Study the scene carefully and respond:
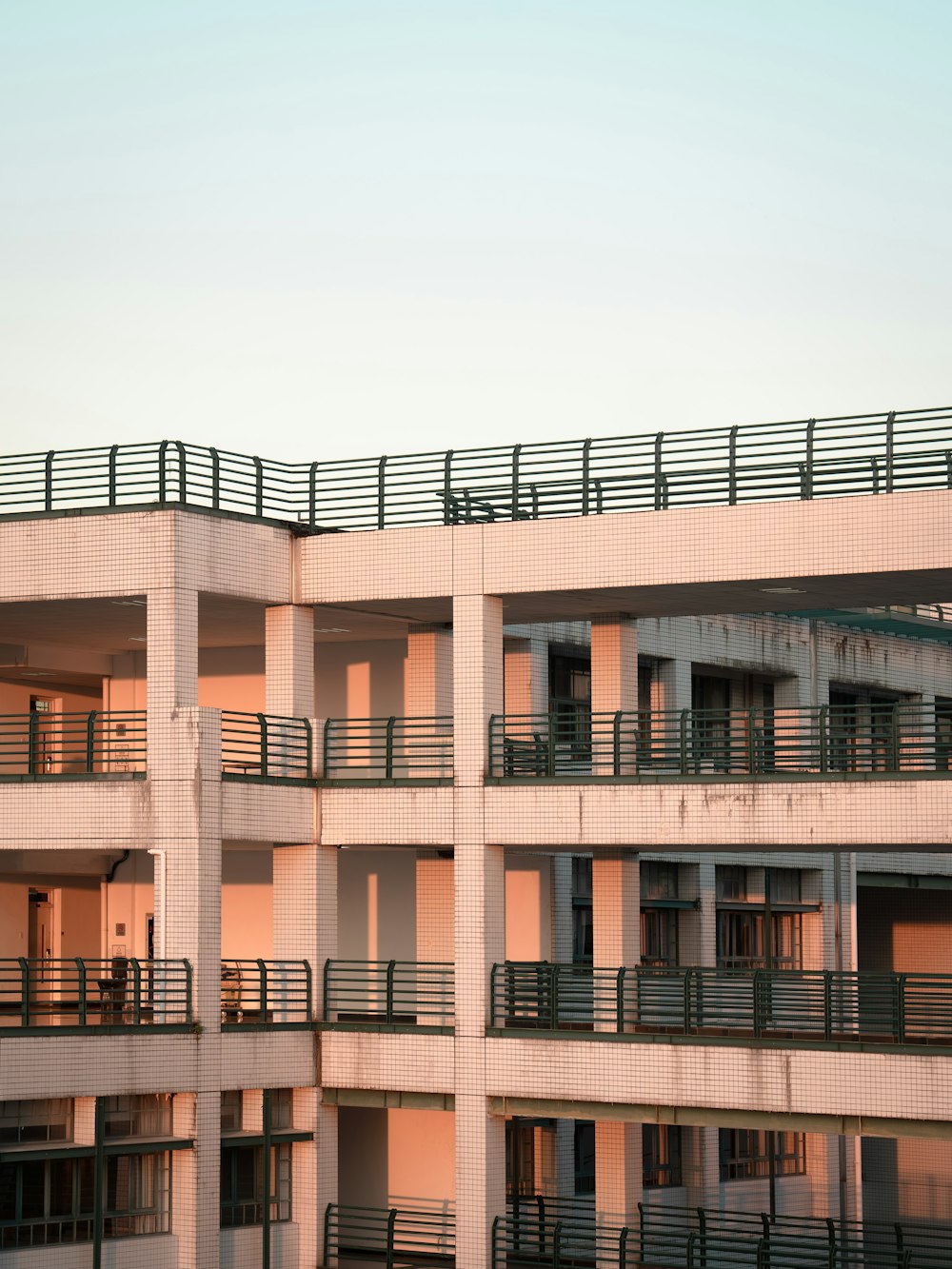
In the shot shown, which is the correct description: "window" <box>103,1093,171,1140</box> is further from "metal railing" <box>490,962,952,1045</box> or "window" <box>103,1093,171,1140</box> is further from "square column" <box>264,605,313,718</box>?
"square column" <box>264,605,313,718</box>

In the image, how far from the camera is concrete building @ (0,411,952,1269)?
3225 cm

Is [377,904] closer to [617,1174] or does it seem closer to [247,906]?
[247,906]

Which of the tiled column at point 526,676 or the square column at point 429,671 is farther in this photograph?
the tiled column at point 526,676

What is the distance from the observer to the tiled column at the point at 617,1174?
37.5m

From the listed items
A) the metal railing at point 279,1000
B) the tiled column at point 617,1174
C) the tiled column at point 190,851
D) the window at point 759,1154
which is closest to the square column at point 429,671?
the metal railing at point 279,1000

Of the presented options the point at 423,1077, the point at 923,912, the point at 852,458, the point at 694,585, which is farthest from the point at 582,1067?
the point at 923,912

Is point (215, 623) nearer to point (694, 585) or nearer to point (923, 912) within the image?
point (694, 585)

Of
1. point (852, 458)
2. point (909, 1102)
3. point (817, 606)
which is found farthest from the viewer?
point (817, 606)

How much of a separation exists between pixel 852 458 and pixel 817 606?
4.24 meters

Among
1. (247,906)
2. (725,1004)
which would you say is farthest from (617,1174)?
(247,906)

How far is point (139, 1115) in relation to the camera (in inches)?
1300

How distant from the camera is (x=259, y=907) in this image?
131ft

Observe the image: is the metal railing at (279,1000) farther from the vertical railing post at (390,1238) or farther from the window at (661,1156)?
the window at (661,1156)

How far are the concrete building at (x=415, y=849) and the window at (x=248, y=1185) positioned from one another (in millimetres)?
55
